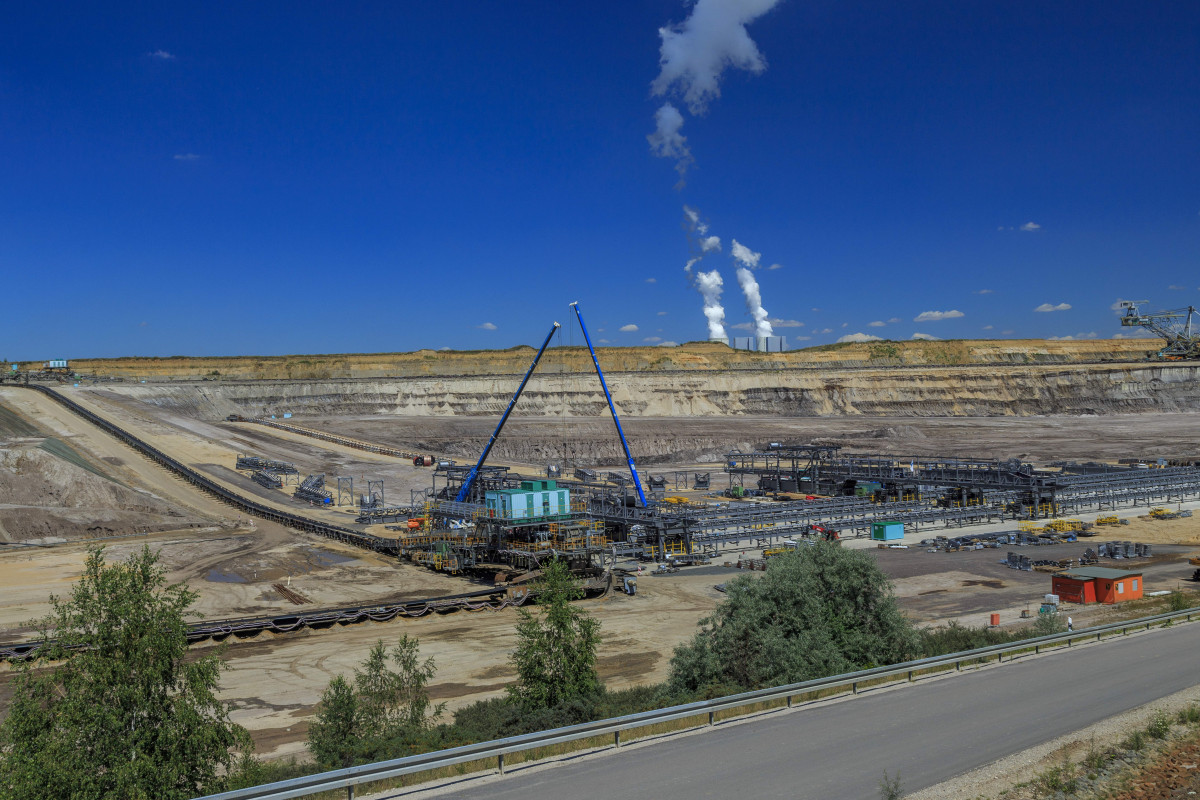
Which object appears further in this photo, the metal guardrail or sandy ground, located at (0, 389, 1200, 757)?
sandy ground, located at (0, 389, 1200, 757)

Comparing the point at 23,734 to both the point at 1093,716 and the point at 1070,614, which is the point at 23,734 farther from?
the point at 1070,614

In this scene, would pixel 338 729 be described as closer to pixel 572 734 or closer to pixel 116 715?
pixel 116 715

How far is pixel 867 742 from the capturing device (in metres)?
12.2

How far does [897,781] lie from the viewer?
10117mm

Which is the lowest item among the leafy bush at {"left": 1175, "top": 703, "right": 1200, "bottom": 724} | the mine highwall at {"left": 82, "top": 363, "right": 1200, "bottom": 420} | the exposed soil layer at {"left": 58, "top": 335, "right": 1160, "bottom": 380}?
the leafy bush at {"left": 1175, "top": 703, "right": 1200, "bottom": 724}

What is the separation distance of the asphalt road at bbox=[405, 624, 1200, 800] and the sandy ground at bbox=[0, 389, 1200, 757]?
8.77 m

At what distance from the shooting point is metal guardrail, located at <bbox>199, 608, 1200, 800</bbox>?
9.72 m

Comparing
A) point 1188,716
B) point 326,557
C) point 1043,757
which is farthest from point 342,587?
point 1188,716

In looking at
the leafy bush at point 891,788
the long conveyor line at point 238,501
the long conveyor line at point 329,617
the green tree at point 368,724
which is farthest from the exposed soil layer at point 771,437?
the leafy bush at point 891,788

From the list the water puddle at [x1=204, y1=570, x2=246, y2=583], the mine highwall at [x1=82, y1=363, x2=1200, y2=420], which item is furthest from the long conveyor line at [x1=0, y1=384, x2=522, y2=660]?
the mine highwall at [x1=82, y1=363, x2=1200, y2=420]

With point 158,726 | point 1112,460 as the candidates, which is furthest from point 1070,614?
point 1112,460

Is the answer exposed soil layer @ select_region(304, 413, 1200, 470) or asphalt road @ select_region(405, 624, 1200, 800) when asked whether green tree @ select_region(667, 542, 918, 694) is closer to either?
asphalt road @ select_region(405, 624, 1200, 800)

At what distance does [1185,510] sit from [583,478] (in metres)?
39.9

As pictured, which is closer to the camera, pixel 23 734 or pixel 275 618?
pixel 23 734
